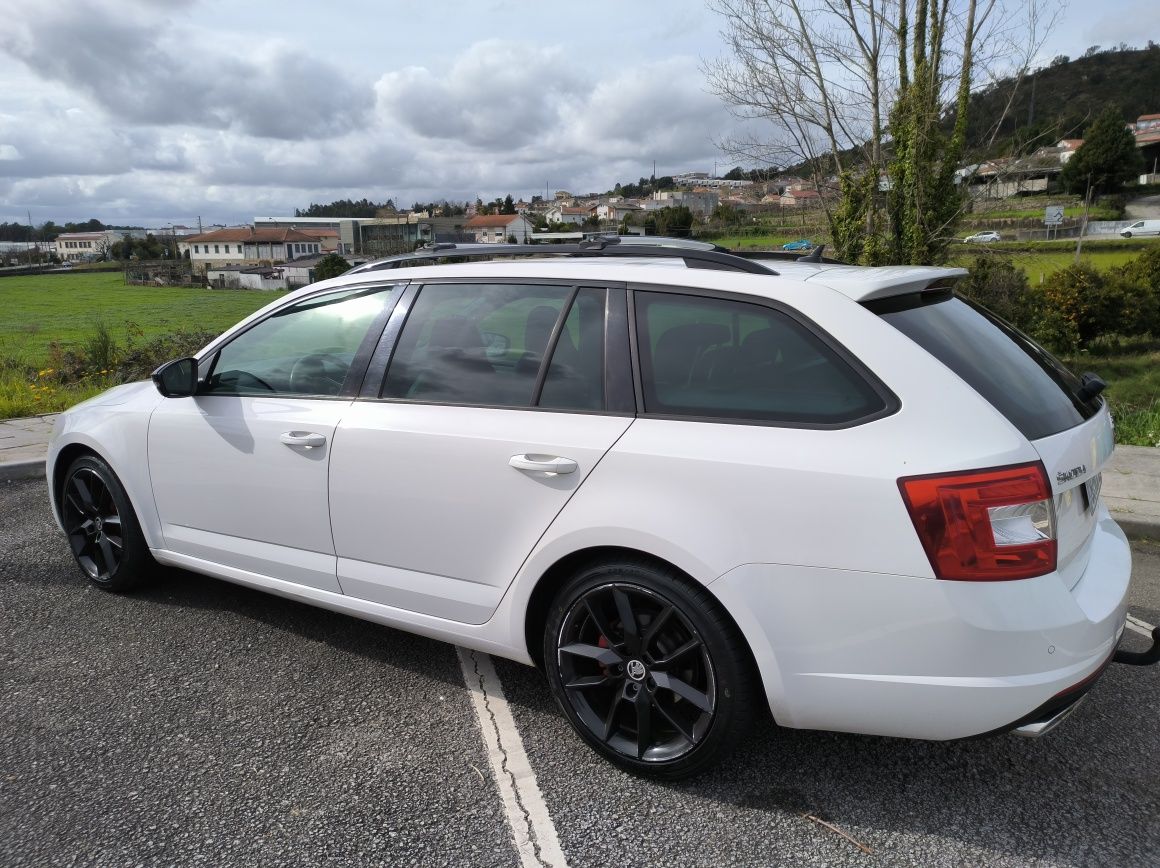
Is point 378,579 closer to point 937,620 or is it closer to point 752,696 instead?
point 752,696

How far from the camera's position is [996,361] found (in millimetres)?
2615

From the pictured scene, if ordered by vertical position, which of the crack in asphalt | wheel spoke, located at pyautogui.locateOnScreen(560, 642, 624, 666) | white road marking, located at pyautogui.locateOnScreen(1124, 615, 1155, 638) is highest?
wheel spoke, located at pyautogui.locateOnScreen(560, 642, 624, 666)

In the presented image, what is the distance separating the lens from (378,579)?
325 cm

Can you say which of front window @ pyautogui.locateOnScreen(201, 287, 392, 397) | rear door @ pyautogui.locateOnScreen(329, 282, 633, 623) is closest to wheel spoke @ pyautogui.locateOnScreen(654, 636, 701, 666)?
rear door @ pyautogui.locateOnScreen(329, 282, 633, 623)

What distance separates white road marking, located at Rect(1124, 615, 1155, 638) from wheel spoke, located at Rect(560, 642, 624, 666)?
2564 millimetres

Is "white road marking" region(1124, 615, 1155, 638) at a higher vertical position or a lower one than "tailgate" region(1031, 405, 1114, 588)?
lower

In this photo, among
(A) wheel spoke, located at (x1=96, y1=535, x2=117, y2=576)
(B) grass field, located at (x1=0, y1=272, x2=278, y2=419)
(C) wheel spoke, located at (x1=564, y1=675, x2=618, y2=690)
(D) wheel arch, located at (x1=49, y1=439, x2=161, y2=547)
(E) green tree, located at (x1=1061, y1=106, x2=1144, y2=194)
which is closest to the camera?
(C) wheel spoke, located at (x1=564, y1=675, x2=618, y2=690)

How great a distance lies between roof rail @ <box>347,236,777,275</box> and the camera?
286 centimetres

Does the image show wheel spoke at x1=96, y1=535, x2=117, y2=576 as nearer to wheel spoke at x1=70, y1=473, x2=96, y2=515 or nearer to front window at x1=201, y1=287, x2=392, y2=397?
wheel spoke at x1=70, y1=473, x2=96, y2=515

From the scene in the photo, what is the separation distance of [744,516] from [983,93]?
13.9m

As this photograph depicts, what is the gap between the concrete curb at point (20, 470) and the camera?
272 inches

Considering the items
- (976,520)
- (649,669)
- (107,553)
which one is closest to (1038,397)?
(976,520)

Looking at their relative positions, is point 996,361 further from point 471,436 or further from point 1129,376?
point 1129,376

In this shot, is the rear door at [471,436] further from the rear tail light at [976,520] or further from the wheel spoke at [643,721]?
the rear tail light at [976,520]
